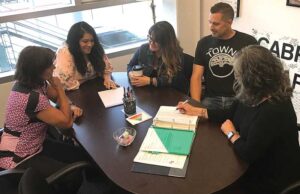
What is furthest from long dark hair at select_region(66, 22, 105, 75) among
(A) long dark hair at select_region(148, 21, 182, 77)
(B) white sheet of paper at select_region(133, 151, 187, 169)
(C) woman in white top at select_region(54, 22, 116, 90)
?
(B) white sheet of paper at select_region(133, 151, 187, 169)

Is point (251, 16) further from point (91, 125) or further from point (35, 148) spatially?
point (35, 148)

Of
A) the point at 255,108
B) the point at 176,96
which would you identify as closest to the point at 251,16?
the point at 176,96

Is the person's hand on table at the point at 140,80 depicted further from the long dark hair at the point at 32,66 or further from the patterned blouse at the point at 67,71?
the long dark hair at the point at 32,66

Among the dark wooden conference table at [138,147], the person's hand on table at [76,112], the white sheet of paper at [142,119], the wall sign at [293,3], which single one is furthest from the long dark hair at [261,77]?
the wall sign at [293,3]

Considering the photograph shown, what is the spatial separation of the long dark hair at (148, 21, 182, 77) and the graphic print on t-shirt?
0.90 feet

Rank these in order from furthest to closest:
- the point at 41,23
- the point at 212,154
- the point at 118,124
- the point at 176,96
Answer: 1. the point at 41,23
2. the point at 176,96
3. the point at 118,124
4. the point at 212,154

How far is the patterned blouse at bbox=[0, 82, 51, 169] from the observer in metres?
1.77

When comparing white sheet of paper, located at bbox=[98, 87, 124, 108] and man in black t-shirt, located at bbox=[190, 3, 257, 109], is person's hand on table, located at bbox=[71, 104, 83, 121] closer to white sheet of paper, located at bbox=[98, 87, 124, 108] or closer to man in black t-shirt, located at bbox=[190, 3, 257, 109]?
white sheet of paper, located at bbox=[98, 87, 124, 108]

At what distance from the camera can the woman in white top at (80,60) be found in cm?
238

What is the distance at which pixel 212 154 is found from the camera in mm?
1521

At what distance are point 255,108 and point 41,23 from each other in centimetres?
243

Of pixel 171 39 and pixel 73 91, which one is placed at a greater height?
pixel 171 39

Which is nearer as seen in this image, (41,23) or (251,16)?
(251,16)

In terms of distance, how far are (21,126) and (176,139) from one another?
893mm
